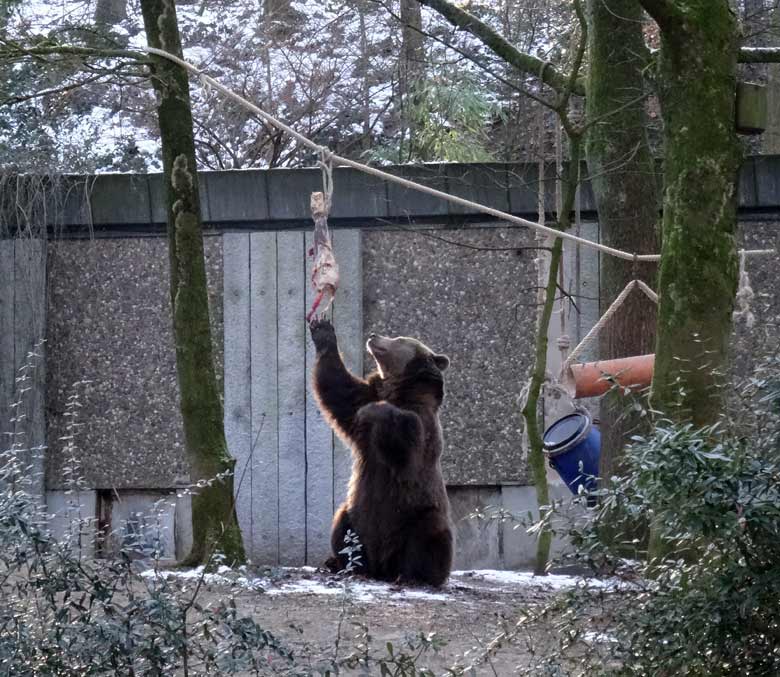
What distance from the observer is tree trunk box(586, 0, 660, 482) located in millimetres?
8469

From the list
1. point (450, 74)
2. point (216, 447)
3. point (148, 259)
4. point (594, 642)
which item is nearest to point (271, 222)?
point (148, 259)

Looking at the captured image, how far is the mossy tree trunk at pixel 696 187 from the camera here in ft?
18.0

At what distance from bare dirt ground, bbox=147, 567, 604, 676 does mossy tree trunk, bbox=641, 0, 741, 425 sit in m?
1.20

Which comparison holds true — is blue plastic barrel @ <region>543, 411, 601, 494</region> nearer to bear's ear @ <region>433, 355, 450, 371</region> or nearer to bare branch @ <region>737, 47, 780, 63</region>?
bear's ear @ <region>433, 355, 450, 371</region>

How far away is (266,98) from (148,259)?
4603mm

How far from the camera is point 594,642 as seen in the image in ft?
13.5

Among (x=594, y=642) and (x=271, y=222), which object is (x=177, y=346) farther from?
(x=594, y=642)

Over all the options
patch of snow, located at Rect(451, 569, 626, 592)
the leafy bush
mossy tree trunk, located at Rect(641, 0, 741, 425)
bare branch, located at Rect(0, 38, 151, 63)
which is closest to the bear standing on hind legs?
patch of snow, located at Rect(451, 569, 626, 592)

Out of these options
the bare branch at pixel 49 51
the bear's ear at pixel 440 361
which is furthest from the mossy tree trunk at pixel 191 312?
the bear's ear at pixel 440 361

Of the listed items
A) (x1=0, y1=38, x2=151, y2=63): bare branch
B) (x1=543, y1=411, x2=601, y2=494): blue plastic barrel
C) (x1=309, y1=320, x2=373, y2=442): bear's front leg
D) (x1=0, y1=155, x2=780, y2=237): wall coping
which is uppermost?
(x1=0, y1=38, x2=151, y2=63): bare branch

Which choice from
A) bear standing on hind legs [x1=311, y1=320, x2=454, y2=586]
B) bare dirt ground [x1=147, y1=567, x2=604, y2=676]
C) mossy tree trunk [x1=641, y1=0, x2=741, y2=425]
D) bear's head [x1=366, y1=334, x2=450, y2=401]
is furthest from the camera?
bear's head [x1=366, y1=334, x2=450, y2=401]

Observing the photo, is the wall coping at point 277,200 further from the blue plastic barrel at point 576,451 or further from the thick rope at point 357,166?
the thick rope at point 357,166

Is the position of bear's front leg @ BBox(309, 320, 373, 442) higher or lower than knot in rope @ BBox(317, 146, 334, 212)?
lower

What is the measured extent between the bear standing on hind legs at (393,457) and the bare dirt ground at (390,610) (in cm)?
22
